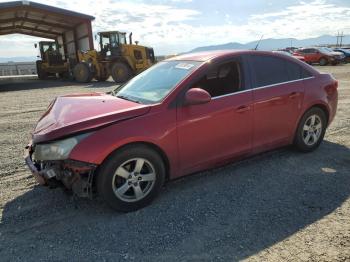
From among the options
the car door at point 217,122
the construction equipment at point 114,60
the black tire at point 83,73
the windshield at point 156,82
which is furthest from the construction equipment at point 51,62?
the car door at point 217,122

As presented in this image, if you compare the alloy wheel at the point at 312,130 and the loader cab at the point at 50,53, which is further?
the loader cab at the point at 50,53

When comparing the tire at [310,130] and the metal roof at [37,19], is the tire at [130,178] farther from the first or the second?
the metal roof at [37,19]

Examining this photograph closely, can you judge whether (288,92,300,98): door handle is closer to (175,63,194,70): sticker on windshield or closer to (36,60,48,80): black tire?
Answer: (175,63,194,70): sticker on windshield

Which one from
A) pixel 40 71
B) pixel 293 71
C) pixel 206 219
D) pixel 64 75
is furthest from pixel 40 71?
pixel 206 219

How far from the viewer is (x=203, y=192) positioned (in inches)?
164

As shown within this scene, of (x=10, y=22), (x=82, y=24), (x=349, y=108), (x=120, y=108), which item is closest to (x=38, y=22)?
(x=10, y=22)

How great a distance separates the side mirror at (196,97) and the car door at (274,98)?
901 millimetres

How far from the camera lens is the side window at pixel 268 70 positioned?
15.4 feet

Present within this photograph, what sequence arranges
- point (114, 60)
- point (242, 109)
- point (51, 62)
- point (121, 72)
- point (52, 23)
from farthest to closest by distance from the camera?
point (52, 23), point (51, 62), point (114, 60), point (121, 72), point (242, 109)

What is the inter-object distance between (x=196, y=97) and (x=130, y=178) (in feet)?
3.74

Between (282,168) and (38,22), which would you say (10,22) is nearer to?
(38,22)

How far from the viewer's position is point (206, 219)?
3.57 m

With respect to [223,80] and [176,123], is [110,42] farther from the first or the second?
[176,123]

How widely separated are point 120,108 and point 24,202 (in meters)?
1.61
